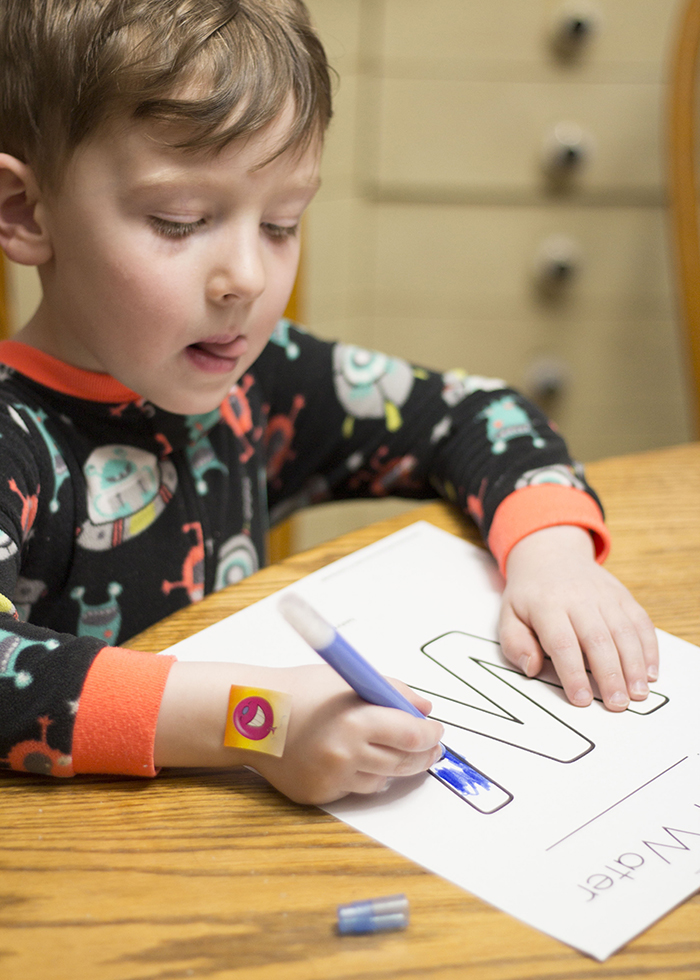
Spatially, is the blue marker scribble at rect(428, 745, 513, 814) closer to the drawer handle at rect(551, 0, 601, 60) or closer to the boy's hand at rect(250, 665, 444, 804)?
the boy's hand at rect(250, 665, 444, 804)

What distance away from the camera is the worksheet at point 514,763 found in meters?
0.35

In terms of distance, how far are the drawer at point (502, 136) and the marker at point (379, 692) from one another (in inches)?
43.0

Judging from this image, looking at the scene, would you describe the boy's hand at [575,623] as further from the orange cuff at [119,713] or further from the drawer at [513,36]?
the drawer at [513,36]

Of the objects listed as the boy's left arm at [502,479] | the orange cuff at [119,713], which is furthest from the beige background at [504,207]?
the orange cuff at [119,713]

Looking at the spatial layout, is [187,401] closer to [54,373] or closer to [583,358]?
[54,373]

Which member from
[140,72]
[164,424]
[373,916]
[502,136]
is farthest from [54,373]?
[502,136]

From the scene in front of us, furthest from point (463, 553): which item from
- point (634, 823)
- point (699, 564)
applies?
point (634, 823)

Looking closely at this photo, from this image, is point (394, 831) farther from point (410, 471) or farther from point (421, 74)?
point (421, 74)

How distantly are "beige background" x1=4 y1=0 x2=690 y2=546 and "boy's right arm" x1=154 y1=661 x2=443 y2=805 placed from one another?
36.5 inches

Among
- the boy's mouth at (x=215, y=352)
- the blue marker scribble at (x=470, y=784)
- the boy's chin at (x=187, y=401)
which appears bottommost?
the blue marker scribble at (x=470, y=784)

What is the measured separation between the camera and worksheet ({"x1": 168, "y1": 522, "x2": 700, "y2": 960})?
0.35 m

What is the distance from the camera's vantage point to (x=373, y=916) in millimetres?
327

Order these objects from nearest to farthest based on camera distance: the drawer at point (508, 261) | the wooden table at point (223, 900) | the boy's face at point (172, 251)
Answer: the wooden table at point (223, 900), the boy's face at point (172, 251), the drawer at point (508, 261)

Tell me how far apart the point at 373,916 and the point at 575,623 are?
0.23 metres
